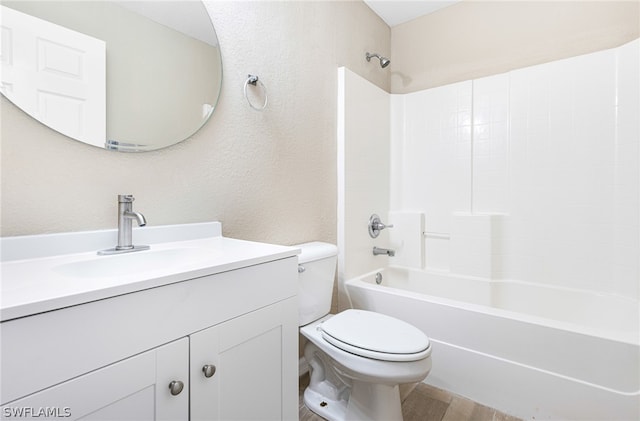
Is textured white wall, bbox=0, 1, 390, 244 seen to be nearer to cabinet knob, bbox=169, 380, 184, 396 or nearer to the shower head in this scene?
the shower head

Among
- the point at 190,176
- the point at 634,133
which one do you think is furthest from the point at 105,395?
the point at 634,133

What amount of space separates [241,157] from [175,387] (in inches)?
38.6

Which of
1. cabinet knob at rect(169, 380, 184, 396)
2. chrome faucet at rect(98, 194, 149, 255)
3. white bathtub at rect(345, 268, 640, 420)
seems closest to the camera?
cabinet knob at rect(169, 380, 184, 396)

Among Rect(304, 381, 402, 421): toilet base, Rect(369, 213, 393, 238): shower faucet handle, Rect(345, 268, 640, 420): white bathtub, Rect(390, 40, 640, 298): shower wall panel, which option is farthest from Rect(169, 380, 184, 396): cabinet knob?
Rect(390, 40, 640, 298): shower wall panel

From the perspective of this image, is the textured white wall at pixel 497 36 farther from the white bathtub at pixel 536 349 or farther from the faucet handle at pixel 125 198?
the faucet handle at pixel 125 198

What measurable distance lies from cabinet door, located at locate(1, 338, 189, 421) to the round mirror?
726mm

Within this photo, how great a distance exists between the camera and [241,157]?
57.6 inches

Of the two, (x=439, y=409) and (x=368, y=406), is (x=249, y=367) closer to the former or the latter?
(x=368, y=406)

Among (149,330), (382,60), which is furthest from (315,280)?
(382,60)

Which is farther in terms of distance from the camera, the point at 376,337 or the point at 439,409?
the point at 439,409

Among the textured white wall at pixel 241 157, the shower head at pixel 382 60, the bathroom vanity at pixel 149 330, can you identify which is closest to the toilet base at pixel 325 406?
the bathroom vanity at pixel 149 330

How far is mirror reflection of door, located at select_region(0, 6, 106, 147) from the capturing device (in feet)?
2.86

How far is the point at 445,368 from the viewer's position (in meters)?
1.70

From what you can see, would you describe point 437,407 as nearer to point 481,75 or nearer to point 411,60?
point 481,75
